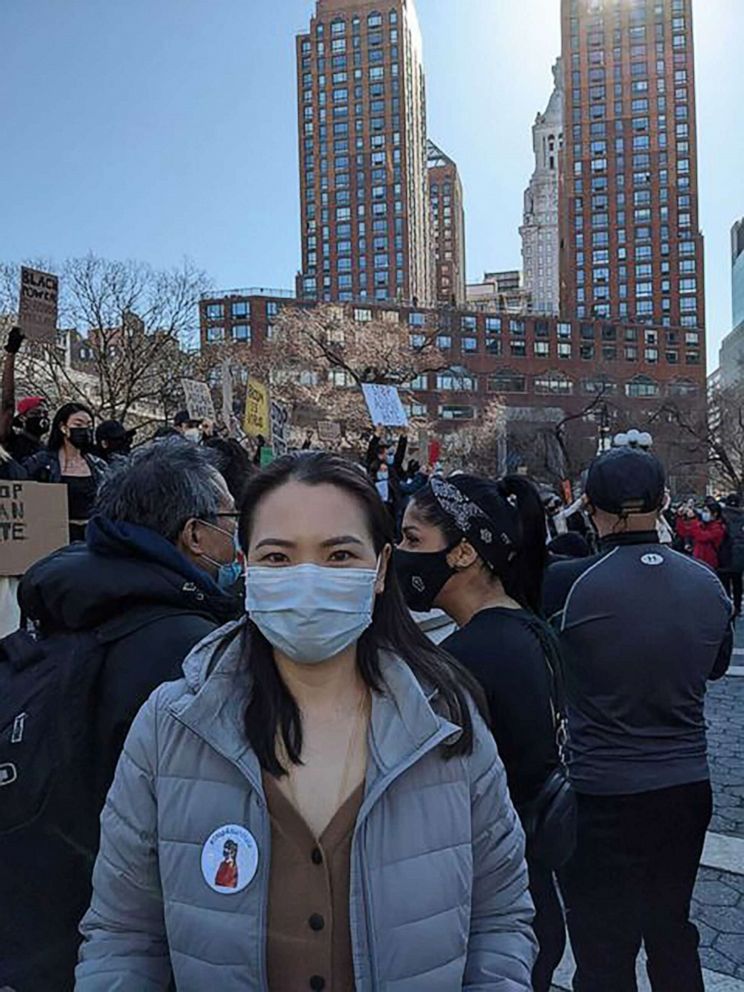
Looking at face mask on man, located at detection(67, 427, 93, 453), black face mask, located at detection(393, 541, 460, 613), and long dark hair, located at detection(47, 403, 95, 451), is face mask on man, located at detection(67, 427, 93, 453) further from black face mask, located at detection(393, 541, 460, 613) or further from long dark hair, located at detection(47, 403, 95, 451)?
black face mask, located at detection(393, 541, 460, 613)

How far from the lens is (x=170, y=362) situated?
2834cm

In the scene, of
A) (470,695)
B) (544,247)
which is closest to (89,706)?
(470,695)

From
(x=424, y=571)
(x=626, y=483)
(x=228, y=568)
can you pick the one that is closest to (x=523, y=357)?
(x=626, y=483)

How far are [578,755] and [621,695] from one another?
24cm

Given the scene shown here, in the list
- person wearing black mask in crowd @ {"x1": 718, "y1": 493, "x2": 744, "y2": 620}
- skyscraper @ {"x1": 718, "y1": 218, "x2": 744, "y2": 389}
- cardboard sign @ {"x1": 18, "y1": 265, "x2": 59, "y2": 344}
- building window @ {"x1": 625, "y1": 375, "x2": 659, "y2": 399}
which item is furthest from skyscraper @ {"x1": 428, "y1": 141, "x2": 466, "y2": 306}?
cardboard sign @ {"x1": 18, "y1": 265, "x2": 59, "y2": 344}

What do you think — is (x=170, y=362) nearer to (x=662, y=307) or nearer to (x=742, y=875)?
(x=742, y=875)

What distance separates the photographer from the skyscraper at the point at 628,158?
129875 millimetres

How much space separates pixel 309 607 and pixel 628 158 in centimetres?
14849

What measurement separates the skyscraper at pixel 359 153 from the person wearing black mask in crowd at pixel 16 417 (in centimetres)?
12605

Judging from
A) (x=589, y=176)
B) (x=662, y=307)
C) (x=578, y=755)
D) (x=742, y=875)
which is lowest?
(x=742, y=875)

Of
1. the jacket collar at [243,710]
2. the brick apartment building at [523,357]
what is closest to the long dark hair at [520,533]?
the jacket collar at [243,710]

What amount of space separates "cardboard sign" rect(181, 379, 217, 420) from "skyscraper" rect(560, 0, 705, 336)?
125 m

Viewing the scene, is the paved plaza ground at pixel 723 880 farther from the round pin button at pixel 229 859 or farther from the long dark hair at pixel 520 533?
the round pin button at pixel 229 859

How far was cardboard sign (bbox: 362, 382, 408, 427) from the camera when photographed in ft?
36.6
